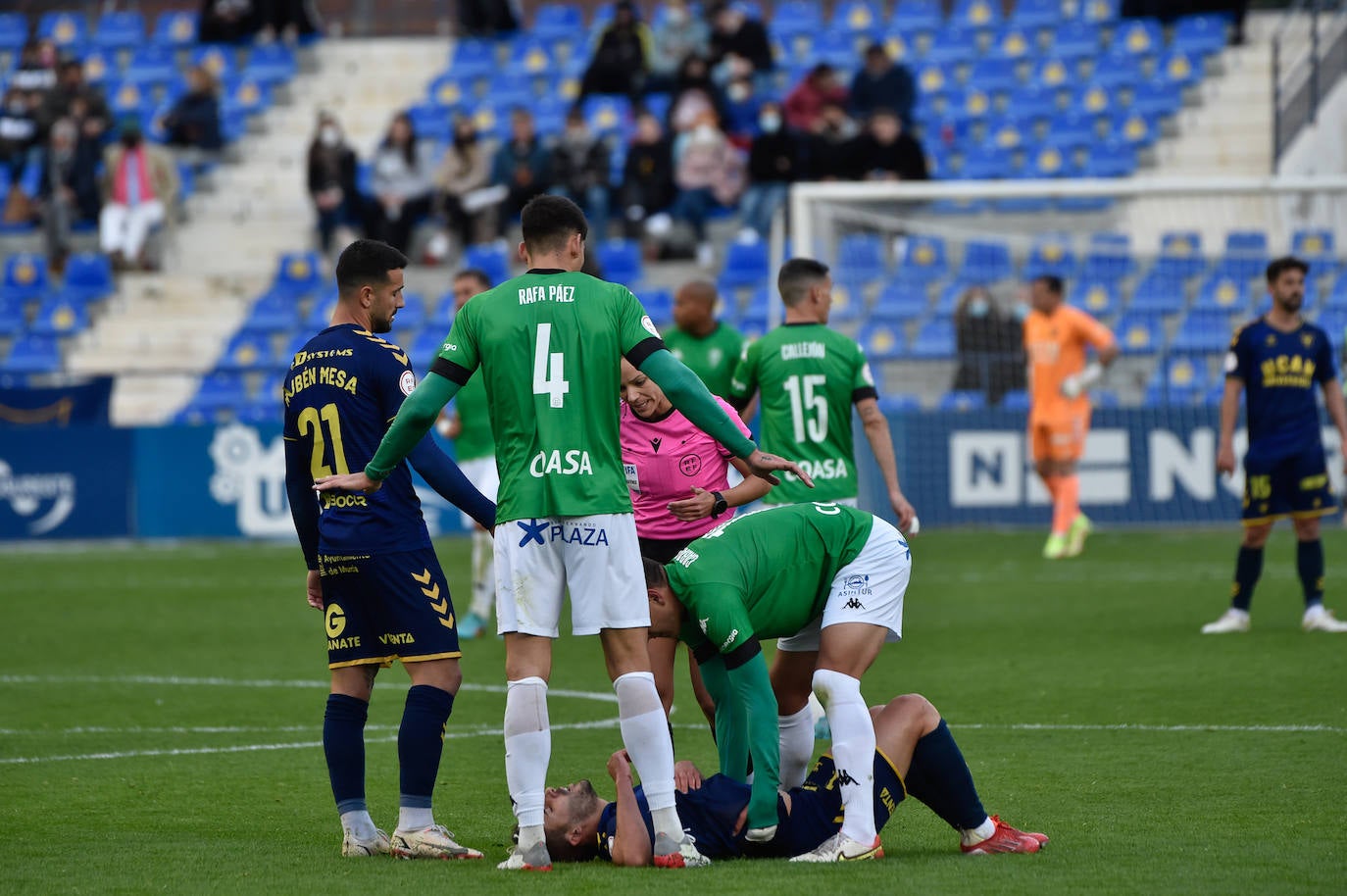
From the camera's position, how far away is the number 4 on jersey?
19.3ft

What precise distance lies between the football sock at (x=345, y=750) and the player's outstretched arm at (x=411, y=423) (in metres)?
0.85

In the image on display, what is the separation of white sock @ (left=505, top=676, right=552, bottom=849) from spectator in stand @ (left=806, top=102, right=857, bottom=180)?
52.2 feet

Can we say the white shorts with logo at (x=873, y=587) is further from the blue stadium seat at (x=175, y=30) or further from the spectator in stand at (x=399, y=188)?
the blue stadium seat at (x=175, y=30)

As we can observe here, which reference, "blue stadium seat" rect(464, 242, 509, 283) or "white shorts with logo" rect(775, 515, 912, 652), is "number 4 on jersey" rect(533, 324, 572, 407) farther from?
"blue stadium seat" rect(464, 242, 509, 283)

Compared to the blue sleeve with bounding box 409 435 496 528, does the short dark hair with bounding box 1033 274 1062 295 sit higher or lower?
higher

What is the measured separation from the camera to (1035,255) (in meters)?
20.5

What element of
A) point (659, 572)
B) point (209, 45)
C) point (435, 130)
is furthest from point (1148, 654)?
point (209, 45)

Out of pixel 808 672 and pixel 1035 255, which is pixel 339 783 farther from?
pixel 1035 255

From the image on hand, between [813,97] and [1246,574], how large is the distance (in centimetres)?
1224

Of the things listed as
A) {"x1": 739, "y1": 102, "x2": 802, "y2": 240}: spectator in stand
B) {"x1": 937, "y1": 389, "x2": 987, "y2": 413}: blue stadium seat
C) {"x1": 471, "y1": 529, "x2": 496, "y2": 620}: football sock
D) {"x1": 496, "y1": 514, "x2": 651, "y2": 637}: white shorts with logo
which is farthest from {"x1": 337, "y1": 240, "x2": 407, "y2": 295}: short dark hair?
{"x1": 739, "y1": 102, "x2": 802, "y2": 240}: spectator in stand

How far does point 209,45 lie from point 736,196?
10.1 meters


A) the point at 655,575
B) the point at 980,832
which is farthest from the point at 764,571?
the point at 980,832

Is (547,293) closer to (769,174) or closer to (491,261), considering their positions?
(769,174)

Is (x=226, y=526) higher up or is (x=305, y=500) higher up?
(x=305, y=500)
